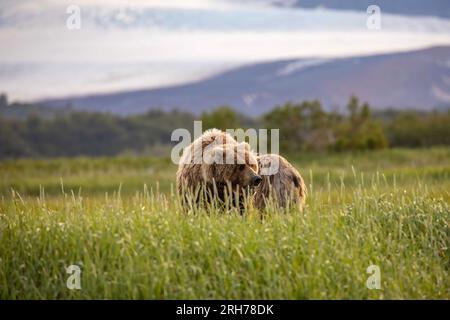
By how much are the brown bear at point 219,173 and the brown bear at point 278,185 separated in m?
0.49

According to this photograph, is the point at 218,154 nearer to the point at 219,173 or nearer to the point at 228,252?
the point at 219,173

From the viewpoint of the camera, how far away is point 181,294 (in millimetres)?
8703

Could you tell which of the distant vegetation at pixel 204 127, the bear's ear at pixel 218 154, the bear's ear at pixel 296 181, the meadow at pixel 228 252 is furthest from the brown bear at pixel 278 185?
the distant vegetation at pixel 204 127

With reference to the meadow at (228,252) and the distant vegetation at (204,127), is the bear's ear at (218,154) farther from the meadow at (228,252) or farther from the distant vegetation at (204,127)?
the distant vegetation at (204,127)

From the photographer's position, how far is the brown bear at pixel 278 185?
36.1ft

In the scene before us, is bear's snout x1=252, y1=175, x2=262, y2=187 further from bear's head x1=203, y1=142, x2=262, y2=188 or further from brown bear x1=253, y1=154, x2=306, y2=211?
brown bear x1=253, y1=154, x2=306, y2=211

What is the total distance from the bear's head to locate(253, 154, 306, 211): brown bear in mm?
570

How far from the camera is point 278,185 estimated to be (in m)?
11.0

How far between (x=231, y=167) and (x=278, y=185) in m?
0.96

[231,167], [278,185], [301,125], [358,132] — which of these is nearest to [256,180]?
[231,167]

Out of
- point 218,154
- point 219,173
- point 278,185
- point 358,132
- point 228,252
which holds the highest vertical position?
point 358,132

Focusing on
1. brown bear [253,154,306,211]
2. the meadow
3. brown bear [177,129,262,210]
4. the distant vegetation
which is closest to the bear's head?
brown bear [177,129,262,210]
